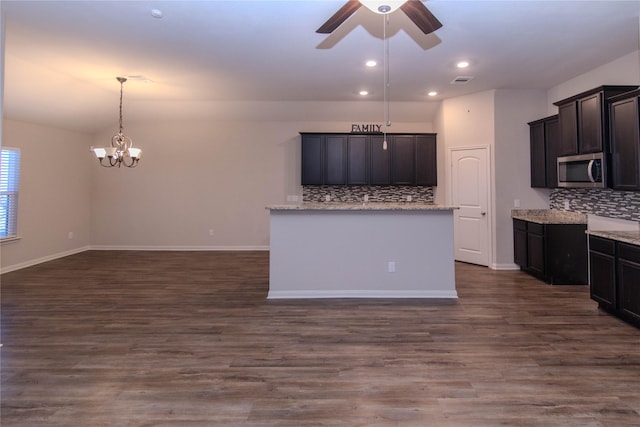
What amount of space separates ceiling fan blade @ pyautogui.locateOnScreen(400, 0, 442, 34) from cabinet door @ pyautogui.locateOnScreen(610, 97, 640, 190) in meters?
2.43

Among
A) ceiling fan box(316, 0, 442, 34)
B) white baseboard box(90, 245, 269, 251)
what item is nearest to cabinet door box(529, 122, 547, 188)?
ceiling fan box(316, 0, 442, 34)

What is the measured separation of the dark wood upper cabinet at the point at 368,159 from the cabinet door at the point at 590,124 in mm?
2846

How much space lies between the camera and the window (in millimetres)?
5359

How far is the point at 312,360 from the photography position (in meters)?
2.55

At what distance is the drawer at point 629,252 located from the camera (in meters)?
3.01

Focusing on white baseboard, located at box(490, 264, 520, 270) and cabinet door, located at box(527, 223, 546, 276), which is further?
white baseboard, located at box(490, 264, 520, 270)

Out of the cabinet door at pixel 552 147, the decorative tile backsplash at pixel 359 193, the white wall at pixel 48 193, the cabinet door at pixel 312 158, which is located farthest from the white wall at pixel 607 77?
the white wall at pixel 48 193

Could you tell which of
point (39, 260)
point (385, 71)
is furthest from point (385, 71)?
point (39, 260)

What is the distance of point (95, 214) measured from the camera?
7.34 m

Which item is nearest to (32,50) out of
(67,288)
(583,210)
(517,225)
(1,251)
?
(67,288)

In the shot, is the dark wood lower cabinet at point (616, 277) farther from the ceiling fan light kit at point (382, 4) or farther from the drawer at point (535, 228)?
the ceiling fan light kit at point (382, 4)

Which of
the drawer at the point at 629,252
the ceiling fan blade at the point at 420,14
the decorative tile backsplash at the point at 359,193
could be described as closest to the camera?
the ceiling fan blade at the point at 420,14

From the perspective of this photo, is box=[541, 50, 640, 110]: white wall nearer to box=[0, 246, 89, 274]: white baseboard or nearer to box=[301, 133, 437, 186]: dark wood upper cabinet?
box=[301, 133, 437, 186]: dark wood upper cabinet

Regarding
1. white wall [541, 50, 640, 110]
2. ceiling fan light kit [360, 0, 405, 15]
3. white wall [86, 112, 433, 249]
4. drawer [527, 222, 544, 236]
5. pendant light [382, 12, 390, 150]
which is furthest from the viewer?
white wall [86, 112, 433, 249]
